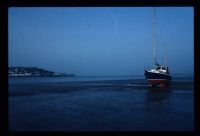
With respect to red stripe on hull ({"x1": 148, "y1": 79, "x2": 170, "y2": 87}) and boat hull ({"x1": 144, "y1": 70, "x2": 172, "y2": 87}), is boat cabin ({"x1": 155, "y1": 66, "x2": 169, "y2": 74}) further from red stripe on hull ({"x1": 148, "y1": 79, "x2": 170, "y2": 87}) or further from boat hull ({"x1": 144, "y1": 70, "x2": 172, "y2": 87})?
red stripe on hull ({"x1": 148, "y1": 79, "x2": 170, "y2": 87})

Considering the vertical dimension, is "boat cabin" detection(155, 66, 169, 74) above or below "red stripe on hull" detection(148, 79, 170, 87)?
above

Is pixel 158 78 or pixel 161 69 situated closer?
pixel 158 78

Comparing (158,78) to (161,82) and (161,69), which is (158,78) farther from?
(161,69)

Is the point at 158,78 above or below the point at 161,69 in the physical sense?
below

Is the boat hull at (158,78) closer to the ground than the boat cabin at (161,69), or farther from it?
closer to the ground

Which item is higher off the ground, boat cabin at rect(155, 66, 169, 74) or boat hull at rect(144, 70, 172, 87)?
boat cabin at rect(155, 66, 169, 74)

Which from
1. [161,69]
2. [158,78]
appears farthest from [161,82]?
[161,69]

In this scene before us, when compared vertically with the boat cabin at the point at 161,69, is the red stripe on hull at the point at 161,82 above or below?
below

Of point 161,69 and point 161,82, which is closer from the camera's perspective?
point 161,82

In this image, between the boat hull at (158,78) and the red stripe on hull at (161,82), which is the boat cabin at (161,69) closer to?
the boat hull at (158,78)

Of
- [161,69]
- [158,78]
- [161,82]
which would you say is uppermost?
[161,69]

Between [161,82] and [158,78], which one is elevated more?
[158,78]
